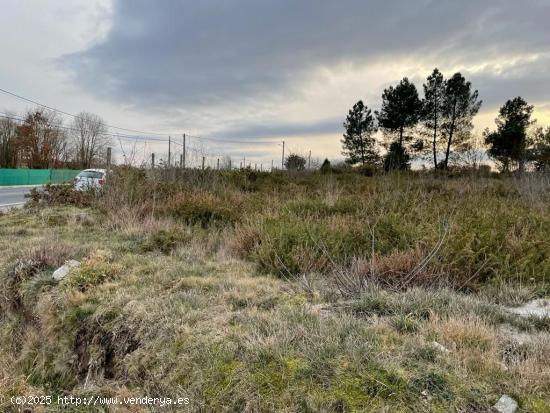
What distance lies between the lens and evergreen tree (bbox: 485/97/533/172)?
29781 millimetres

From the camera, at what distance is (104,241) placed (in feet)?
20.2

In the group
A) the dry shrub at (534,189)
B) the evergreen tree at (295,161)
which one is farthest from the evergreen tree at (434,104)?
the dry shrub at (534,189)

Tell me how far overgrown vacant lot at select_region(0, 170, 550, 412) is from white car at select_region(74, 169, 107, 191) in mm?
3169

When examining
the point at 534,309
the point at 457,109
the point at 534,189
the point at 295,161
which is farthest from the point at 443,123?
the point at 534,309

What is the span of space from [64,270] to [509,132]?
34.0 m

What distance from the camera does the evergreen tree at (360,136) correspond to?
37.9 m

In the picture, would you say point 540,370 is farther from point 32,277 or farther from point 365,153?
point 365,153

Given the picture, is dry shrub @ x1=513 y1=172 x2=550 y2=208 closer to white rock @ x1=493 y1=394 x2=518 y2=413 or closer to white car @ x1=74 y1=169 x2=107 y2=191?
white rock @ x1=493 y1=394 x2=518 y2=413

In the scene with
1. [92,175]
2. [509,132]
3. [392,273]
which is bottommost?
[392,273]

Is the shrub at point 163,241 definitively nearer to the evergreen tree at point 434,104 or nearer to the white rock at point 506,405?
the white rock at point 506,405

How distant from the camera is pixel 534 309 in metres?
3.44

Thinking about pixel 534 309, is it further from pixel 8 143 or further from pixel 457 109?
pixel 8 143

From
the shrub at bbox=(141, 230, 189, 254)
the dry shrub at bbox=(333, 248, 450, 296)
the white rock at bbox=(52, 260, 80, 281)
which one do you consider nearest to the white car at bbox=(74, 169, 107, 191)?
the shrub at bbox=(141, 230, 189, 254)

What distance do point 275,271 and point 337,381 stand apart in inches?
105
